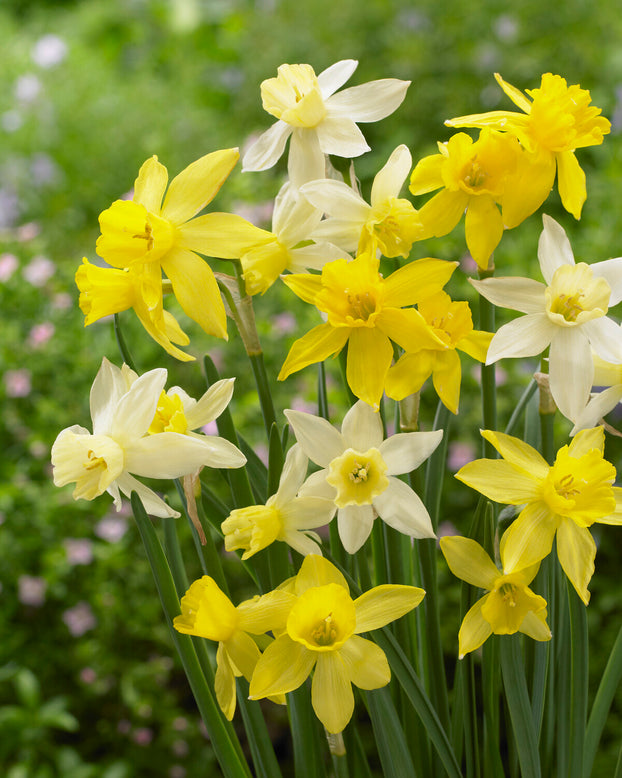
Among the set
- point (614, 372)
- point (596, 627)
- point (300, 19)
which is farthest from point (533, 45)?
point (614, 372)

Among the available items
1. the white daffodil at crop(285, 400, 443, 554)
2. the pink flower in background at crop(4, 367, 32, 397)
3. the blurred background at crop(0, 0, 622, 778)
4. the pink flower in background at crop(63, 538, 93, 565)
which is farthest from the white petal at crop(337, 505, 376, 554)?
the pink flower in background at crop(4, 367, 32, 397)

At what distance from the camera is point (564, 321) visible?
395 mm

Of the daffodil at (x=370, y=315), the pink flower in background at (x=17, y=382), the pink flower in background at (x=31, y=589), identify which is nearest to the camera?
the daffodil at (x=370, y=315)

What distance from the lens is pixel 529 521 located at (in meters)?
0.39

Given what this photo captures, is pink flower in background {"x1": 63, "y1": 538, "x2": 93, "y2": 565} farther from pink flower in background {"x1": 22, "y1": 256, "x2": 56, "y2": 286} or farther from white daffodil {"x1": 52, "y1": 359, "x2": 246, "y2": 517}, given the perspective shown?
white daffodil {"x1": 52, "y1": 359, "x2": 246, "y2": 517}

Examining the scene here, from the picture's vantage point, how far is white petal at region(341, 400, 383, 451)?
0.41 m

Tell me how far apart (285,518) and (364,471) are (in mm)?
51

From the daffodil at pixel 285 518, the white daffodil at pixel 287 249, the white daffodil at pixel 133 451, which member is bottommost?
the daffodil at pixel 285 518

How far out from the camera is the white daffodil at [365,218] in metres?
0.39

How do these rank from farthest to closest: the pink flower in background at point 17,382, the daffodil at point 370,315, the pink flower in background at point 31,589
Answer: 1. the pink flower in background at point 17,382
2. the pink flower in background at point 31,589
3. the daffodil at point 370,315

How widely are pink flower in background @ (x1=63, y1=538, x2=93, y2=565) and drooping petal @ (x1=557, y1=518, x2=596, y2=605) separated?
102 centimetres

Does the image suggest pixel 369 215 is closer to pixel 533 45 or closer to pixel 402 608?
pixel 402 608

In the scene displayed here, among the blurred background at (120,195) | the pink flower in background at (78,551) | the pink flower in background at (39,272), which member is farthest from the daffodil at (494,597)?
the pink flower in background at (39,272)

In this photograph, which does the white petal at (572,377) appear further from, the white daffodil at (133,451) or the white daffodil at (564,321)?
the white daffodil at (133,451)
